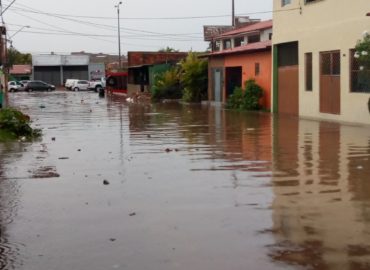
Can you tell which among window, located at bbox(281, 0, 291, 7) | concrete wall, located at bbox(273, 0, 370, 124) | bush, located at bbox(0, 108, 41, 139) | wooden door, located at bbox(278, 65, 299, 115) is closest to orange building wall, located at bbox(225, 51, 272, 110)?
wooden door, located at bbox(278, 65, 299, 115)

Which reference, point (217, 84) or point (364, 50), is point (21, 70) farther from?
point (364, 50)

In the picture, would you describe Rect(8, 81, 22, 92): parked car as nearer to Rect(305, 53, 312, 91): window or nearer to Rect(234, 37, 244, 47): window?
Rect(234, 37, 244, 47): window

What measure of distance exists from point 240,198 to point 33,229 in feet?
10.1

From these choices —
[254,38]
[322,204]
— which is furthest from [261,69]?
[322,204]

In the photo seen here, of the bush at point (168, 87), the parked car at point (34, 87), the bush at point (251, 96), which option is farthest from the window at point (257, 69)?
the parked car at point (34, 87)

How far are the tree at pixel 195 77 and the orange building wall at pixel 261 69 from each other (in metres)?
7.31

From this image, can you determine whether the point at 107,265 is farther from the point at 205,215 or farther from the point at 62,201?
the point at 62,201

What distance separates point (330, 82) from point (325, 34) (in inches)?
74.3

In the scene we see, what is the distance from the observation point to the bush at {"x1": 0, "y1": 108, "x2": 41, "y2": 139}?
61.8 ft

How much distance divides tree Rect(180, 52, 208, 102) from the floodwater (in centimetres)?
2783

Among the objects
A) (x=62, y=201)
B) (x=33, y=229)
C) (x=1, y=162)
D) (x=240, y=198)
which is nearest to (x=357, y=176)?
(x=240, y=198)

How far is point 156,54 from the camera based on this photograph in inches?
2739

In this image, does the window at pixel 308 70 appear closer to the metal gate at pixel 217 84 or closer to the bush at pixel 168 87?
the metal gate at pixel 217 84

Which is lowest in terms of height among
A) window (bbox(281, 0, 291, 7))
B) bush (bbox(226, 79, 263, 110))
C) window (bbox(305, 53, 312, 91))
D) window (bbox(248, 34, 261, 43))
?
bush (bbox(226, 79, 263, 110))
